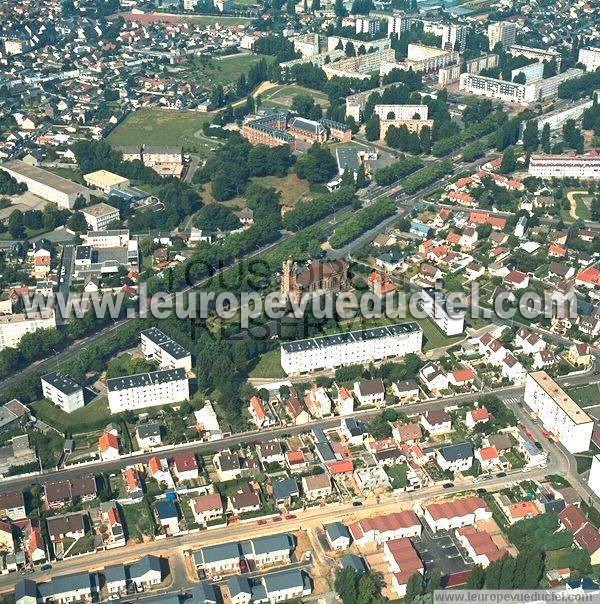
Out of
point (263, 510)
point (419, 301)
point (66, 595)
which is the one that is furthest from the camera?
point (419, 301)

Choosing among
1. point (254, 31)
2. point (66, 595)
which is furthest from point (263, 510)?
point (254, 31)

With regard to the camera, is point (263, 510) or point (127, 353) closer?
point (263, 510)

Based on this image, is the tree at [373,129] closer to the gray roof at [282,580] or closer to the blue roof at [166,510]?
the blue roof at [166,510]

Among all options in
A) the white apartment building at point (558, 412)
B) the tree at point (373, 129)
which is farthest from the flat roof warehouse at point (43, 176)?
the white apartment building at point (558, 412)

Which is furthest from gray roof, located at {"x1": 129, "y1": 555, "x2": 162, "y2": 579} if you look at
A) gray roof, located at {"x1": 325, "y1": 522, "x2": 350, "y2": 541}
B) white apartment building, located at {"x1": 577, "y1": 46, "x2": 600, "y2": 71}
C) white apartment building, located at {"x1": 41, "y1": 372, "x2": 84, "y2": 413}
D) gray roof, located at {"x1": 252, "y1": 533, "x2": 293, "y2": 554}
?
white apartment building, located at {"x1": 577, "y1": 46, "x2": 600, "y2": 71}

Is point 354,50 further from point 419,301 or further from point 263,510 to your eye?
point 263,510

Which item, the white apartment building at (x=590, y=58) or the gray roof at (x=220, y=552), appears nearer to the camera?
the gray roof at (x=220, y=552)

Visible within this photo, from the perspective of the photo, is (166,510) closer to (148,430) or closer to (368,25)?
(148,430)
